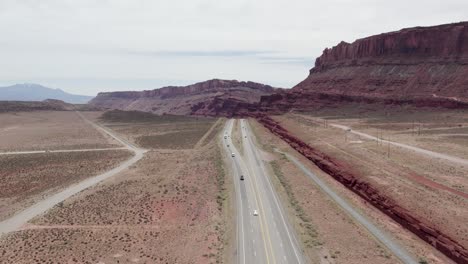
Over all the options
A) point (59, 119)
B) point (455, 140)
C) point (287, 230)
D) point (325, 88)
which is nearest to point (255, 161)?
point (287, 230)

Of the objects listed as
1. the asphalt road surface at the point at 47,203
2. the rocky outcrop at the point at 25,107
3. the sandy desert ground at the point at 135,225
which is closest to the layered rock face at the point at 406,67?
the sandy desert ground at the point at 135,225

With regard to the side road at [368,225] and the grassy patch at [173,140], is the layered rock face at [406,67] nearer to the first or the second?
the grassy patch at [173,140]

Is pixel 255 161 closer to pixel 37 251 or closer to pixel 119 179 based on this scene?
pixel 119 179

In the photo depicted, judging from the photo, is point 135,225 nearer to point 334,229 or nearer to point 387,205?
point 334,229

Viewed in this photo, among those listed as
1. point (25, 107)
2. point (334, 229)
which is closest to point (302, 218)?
point (334, 229)

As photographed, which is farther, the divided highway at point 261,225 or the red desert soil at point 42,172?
the red desert soil at point 42,172

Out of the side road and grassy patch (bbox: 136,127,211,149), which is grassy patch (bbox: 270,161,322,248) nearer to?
the side road
